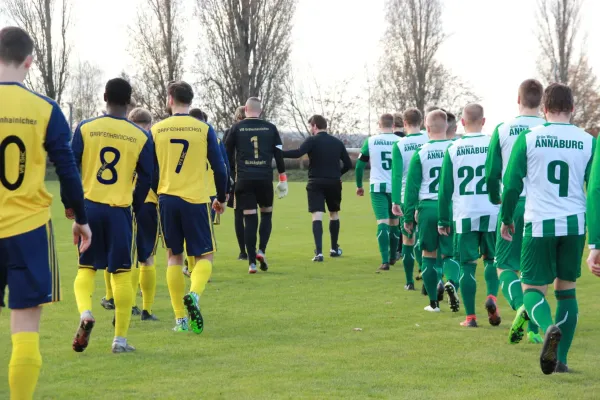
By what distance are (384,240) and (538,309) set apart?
7.14 m

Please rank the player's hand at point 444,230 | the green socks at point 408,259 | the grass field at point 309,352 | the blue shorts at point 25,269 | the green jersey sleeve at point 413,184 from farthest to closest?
1. the green socks at point 408,259
2. the green jersey sleeve at point 413,184
3. the player's hand at point 444,230
4. the grass field at point 309,352
5. the blue shorts at point 25,269

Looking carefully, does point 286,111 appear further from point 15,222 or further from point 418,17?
point 15,222

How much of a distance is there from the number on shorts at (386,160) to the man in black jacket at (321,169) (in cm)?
128

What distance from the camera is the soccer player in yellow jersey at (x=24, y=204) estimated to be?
4875mm

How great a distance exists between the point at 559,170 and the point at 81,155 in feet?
12.1

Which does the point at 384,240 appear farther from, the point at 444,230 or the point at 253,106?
the point at 444,230

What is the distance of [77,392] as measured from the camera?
6.02 meters

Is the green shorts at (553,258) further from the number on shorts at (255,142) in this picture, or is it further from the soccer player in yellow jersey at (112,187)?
the number on shorts at (255,142)

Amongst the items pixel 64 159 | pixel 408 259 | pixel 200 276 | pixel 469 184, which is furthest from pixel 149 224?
pixel 64 159

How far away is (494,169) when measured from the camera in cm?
725

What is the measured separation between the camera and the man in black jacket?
48.8ft

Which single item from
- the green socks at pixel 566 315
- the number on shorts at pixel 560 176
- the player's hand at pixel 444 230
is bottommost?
the green socks at pixel 566 315

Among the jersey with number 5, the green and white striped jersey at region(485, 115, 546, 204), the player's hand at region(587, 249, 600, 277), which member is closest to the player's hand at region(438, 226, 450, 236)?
the green and white striped jersey at region(485, 115, 546, 204)

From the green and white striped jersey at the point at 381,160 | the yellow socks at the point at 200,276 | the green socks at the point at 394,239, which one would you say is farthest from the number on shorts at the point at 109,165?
the green socks at the point at 394,239
